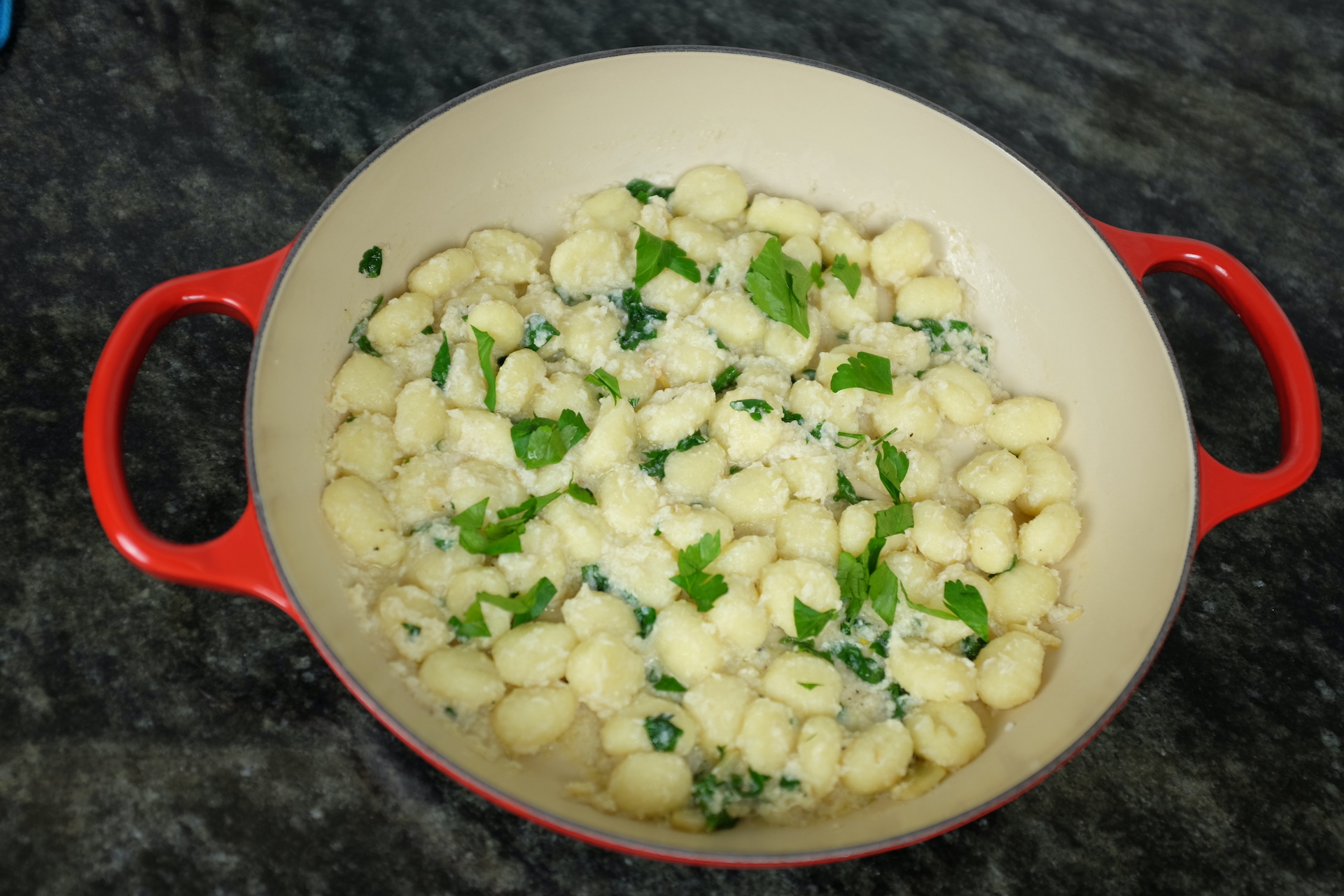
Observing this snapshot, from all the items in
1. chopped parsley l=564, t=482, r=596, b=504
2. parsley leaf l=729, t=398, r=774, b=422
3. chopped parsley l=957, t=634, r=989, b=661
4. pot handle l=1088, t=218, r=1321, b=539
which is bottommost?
chopped parsley l=957, t=634, r=989, b=661

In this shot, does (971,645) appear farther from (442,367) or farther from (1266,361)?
(442,367)

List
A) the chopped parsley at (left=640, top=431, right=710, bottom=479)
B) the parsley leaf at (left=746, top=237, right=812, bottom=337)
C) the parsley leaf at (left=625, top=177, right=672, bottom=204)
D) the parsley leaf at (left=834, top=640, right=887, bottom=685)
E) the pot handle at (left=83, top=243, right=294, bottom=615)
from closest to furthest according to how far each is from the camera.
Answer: the pot handle at (left=83, top=243, right=294, bottom=615) → the parsley leaf at (left=834, top=640, right=887, bottom=685) → the chopped parsley at (left=640, top=431, right=710, bottom=479) → the parsley leaf at (left=746, top=237, right=812, bottom=337) → the parsley leaf at (left=625, top=177, right=672, bottom=204)

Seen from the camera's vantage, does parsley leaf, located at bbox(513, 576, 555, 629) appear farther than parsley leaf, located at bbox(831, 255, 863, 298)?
No

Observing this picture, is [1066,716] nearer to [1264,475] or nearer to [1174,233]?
[1264,475]

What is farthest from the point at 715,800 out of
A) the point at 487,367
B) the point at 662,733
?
the point at 487,367

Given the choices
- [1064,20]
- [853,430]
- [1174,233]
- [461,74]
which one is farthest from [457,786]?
[1064,20]

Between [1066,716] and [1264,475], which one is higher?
[1264,475]

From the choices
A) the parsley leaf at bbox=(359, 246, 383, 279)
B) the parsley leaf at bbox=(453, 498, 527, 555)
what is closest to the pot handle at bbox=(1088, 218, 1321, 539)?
the parsley leaf at bbox=(453, 498, 527, 555)

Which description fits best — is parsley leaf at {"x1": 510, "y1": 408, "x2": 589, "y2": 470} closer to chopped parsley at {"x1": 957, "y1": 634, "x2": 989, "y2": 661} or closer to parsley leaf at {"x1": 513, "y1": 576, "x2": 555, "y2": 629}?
parsley leaf at {"x1": 513, "y1": 576, "x2": 555, "y2": 629}
